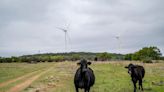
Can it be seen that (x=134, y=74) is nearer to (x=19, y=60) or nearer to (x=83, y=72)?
(x=83, y=72)

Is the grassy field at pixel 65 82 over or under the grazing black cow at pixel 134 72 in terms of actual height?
under

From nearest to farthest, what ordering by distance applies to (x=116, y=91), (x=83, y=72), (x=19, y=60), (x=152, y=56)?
(x=83, y=72), (x=116, y=91), (x=19, y=60), (x=152, y=56)

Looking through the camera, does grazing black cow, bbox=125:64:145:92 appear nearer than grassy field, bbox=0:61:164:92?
Yes

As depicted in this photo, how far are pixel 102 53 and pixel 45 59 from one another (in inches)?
1639

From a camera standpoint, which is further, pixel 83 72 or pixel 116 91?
pixel 116 91

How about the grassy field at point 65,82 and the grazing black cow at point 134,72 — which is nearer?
the grazing black cow at point 134,72

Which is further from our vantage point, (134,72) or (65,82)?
(65,82)

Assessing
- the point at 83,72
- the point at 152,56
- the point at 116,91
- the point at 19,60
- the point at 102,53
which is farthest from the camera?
the point at 102,53

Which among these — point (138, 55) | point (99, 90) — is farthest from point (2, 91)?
point (138, 55)

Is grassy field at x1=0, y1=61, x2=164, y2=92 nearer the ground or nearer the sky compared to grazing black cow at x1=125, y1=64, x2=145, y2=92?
nearer the ground

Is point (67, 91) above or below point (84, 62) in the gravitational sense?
below

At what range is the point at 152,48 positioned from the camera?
140 meters

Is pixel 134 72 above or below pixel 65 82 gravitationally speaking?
above

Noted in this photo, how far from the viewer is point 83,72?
21484 mm
